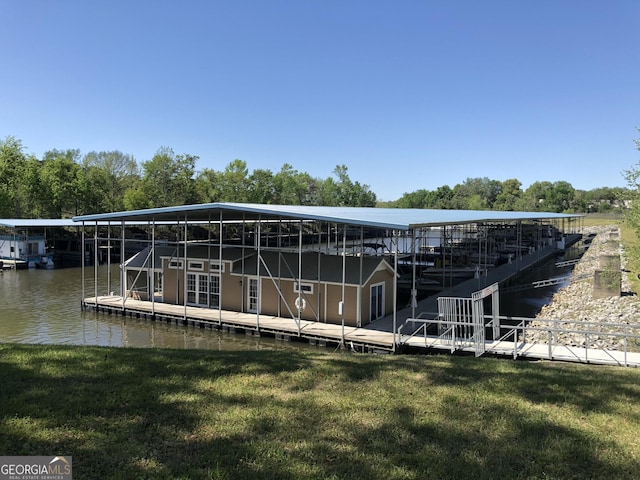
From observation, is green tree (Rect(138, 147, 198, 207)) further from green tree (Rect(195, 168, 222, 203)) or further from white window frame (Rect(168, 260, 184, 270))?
white window frame (Rect(168, 260, 184, 270))

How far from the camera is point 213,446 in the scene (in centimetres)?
436

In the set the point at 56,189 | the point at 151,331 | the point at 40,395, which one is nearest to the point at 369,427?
the point at 40,395

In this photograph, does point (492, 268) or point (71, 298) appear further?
point (492, 268)

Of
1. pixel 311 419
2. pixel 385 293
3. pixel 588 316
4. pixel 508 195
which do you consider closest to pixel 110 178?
pixel 385 293

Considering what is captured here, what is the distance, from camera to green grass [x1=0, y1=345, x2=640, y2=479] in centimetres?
412

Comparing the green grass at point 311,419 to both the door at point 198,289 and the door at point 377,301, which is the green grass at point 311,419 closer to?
the door at point 377,301

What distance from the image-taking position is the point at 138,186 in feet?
222

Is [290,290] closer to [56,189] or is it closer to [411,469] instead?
[411,469]

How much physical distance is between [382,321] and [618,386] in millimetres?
11820

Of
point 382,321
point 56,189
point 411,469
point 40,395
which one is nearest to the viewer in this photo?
point 411,469

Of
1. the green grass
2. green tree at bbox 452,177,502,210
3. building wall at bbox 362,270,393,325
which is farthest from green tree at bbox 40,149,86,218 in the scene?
green tree at bbox 452,177,502,210

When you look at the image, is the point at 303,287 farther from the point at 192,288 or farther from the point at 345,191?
the point at 345,191

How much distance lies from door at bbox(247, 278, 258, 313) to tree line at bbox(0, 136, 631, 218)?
16.8 m

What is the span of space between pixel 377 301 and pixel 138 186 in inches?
2260
